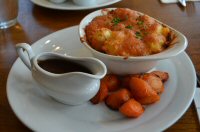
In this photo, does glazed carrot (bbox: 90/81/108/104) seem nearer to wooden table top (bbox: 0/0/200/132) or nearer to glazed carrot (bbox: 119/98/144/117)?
glazed carrot (bbox: 119/98/144/117)

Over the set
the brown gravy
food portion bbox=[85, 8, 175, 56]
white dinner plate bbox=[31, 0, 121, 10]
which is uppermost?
food portion bbox=[85, 8, 175, 56]

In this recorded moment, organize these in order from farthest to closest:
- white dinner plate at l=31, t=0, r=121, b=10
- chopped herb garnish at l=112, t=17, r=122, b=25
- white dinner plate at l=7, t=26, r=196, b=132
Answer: white dinner plate at l=31, t=0, r=121, b=10, chopped herb garnish at l=112, t=17, r=122, b=25, white dinner plate at l=7, t=26, r=196, b=132

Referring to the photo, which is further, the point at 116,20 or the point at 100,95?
the point at 116,20

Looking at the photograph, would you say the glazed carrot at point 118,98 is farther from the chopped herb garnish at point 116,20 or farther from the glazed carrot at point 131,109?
the chopped herb garnish at point 116,20

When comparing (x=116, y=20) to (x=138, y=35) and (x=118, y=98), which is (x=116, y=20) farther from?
(x=118, y=98)

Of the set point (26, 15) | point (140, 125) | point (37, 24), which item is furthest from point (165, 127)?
point (26, 15)

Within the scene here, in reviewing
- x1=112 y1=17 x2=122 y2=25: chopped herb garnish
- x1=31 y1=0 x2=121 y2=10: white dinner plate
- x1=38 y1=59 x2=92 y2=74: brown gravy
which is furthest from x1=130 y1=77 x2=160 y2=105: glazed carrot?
x1=31 y1=0 x2=121 y2=10: white dinner plate

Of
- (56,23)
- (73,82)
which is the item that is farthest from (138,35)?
(56,23)
